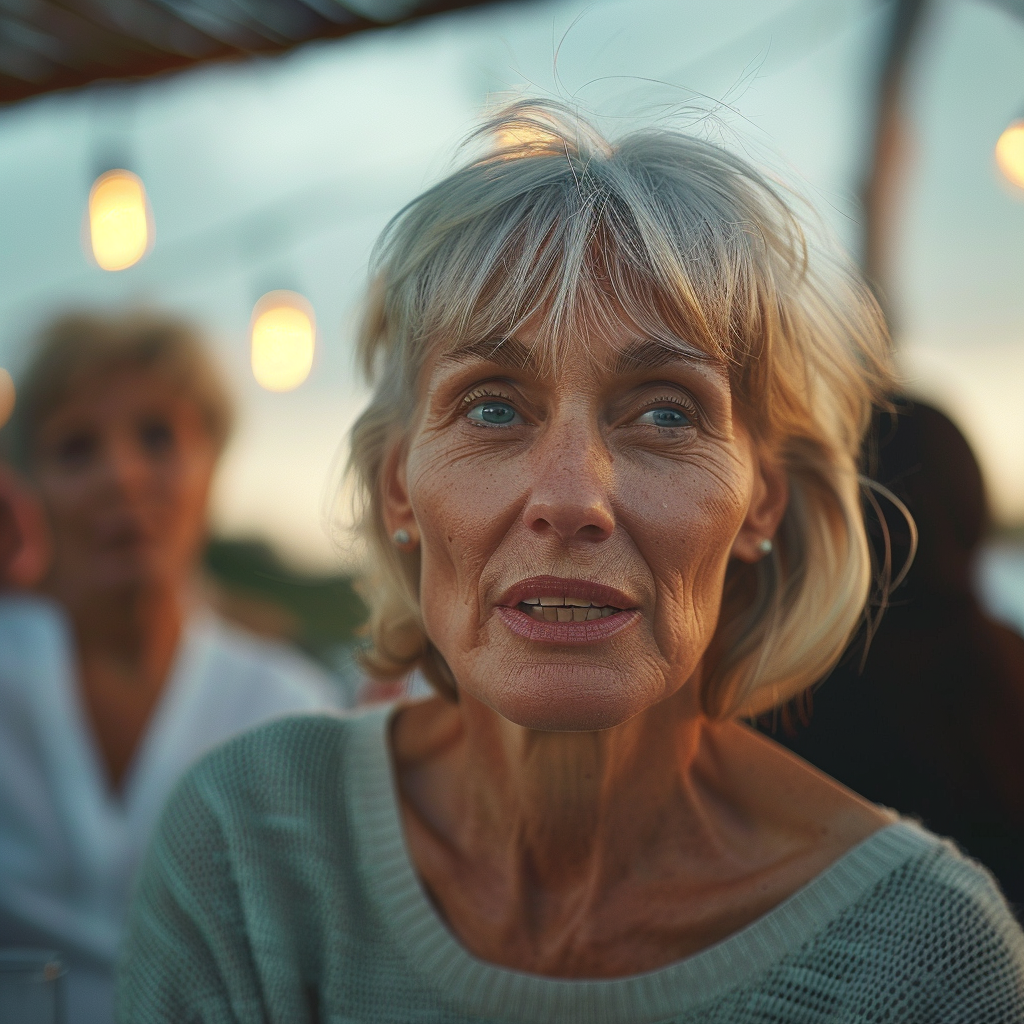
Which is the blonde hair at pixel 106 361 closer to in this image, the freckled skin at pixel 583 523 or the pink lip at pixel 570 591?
the freckled skin at pixel 583 523

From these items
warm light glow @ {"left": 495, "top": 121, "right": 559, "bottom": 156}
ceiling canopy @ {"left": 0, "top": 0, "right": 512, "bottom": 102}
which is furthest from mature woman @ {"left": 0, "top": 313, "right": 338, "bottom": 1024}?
warm light glow @ {"left": 495, "top": 121, "right": 559, "bottom": 156}

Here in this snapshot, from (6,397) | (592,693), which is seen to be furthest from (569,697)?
(6,397)

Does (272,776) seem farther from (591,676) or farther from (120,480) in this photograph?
(120,480)

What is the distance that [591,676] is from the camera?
101 centimetres

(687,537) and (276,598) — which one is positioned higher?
(687,537)

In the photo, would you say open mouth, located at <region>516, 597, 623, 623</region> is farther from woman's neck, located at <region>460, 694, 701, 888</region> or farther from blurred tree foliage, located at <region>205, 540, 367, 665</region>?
Result: blurred tree foliage, located at <region>205, 540, 367, 665</region>

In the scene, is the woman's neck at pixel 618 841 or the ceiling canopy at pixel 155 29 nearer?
the woman's neck at pixel 618 841

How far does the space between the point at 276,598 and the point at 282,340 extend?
2720mm

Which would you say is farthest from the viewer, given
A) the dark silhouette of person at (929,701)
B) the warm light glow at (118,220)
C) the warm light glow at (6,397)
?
the warm light glow at (118,220)

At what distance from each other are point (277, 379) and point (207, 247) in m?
1.16

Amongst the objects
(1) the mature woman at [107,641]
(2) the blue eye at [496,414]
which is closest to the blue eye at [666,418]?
(2) the blue eye at [496,414]

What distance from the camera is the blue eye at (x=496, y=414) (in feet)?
3.60

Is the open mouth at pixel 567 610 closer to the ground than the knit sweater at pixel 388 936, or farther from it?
farther from it

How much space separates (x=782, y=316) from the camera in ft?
3.80
